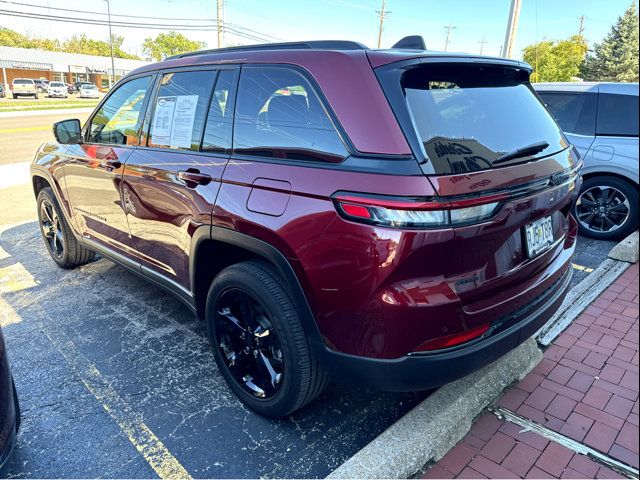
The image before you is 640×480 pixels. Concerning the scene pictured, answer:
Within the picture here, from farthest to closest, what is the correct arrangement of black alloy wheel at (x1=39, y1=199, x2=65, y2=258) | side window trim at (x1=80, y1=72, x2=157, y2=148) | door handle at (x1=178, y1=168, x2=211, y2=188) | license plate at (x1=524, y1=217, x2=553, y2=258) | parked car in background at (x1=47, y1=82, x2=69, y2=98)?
1. parked car in background at (x1=47, y1=82, x2=69, y2=98)
2. black alloy wheel at (x1=39, y1=199, x2=65, y2=258)
3. side window trim at (x1=80, y1=72, x2=157, y2=148)
4. door handle at (x1=178, y1=168, x2=211, y2=188)
5. license plate at (x1=524, y1=217, x2=553, y2=258)

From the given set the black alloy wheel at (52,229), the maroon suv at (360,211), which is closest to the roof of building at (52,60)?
the black alloy wheel at (52,229)

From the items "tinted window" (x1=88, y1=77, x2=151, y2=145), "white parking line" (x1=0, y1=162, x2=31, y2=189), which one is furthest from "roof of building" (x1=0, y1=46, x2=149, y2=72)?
"tinted window" (x1=88, y1=77, x2=151, y2=145)

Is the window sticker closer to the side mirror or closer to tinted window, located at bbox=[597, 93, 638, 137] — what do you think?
the side mirror

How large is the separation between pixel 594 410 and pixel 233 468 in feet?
6.60

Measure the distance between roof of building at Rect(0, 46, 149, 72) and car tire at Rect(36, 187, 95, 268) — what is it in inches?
2062

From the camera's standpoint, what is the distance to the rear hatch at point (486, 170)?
1.88 meters

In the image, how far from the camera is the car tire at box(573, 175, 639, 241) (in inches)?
218

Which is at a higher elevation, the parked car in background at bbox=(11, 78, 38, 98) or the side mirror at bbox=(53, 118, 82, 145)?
the side mirror at bbox=(53, 118, 82, 145)

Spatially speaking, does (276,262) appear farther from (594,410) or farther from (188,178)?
(594,410)

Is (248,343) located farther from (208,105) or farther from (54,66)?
(54,66)

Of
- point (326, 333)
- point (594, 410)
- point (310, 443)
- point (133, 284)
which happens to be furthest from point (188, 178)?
point (594, 410)

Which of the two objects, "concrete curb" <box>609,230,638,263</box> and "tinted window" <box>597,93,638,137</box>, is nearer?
"concrete curb" <box>609,230,638,263</box>

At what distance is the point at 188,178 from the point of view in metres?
2.69

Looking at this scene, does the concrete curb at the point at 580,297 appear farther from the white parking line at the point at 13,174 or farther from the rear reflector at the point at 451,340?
the white parking line at the point at 13,174
